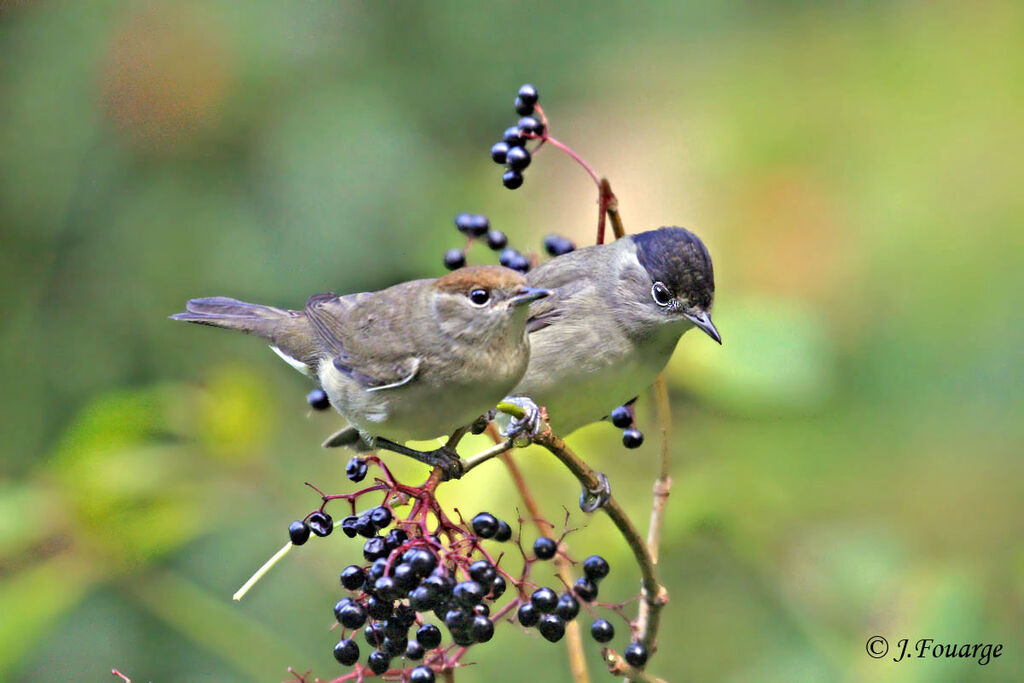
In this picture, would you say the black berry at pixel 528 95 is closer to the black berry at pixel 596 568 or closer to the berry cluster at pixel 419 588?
the berry cluster at pixel 419 588

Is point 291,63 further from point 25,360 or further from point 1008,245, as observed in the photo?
point 1008,245

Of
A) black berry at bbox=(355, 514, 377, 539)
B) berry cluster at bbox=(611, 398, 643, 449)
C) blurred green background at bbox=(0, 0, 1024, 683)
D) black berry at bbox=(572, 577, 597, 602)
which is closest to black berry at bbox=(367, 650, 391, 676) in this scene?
black berry at bbox=(355, 514, 377, 539)

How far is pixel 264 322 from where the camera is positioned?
436 cm

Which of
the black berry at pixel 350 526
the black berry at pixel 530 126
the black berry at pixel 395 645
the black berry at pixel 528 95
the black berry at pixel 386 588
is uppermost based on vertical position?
the black berry at pixel 528 95

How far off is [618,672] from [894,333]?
352 cm

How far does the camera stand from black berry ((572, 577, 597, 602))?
131 inches

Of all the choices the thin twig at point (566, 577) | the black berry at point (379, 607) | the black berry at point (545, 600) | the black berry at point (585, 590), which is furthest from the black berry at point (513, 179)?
the black berry at point (379, 607)

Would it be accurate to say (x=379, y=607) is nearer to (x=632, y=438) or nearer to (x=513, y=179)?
(x=632, y=438)

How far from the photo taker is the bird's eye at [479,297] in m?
3.52

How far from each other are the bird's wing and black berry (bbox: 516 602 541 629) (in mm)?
890

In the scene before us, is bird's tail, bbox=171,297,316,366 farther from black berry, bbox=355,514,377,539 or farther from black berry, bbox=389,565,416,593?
black berry, bbox=389,565,416,593

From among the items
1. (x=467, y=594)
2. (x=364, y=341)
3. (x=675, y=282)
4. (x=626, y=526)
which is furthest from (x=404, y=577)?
(x=675, y=282)

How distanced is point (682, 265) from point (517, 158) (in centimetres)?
82

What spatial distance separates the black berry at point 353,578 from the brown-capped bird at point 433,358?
440mm
